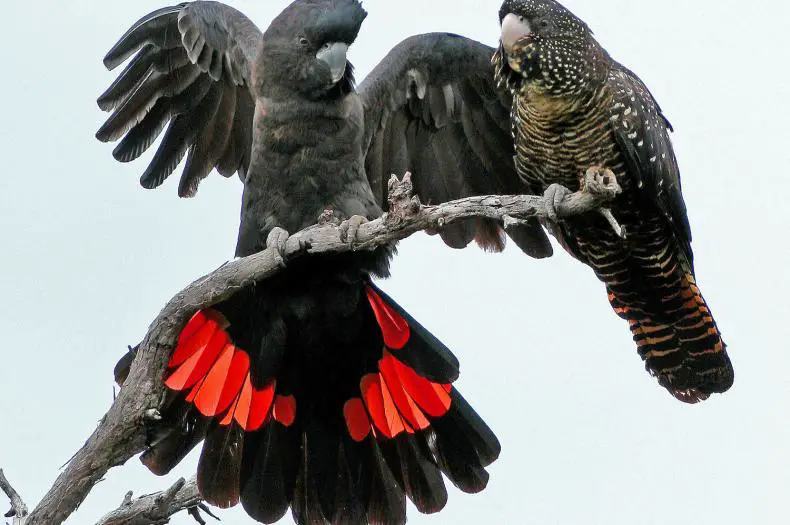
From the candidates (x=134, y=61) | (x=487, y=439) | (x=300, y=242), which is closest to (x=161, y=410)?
(x=300, y=242)

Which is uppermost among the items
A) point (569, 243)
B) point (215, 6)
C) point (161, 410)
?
point (215, 6)

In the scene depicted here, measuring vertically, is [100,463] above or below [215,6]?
below

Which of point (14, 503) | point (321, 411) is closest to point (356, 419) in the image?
point (321, 411)

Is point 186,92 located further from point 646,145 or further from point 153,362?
point 646,145

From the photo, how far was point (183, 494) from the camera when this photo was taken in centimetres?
524

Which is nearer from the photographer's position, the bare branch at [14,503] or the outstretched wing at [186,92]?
the bare branch at [14,503]

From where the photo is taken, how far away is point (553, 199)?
4438 mm

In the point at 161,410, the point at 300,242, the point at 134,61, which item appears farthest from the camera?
the point at 134,61

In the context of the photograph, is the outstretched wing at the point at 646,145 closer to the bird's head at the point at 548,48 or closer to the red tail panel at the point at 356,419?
the bird's head at the point at 548,48

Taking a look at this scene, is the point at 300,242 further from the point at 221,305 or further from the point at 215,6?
the point at 215,6

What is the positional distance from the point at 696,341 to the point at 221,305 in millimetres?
2401

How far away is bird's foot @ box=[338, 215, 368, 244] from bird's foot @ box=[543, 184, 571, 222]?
78cm

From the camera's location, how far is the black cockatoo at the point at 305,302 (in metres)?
5.13

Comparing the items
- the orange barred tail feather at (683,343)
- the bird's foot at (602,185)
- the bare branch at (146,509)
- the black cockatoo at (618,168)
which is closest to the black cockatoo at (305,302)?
the bare branch at (146,509)
